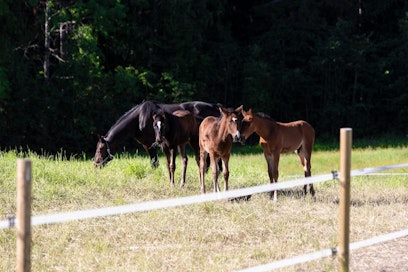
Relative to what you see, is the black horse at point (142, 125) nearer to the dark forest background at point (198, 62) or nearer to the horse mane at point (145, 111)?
the horse mane at point (145, 111)

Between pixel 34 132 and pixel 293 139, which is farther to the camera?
pixel 34 132

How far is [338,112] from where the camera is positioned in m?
35.8

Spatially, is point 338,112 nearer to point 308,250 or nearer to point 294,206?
point 294,206

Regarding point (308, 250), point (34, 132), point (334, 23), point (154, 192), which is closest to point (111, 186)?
point (154, 192)

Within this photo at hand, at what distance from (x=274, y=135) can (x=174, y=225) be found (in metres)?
3.48

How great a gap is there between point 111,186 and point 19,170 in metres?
7.54

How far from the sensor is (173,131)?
13641mm

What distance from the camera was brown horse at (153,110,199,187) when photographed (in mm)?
13180

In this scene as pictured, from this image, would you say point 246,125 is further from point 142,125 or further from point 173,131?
point 142,125

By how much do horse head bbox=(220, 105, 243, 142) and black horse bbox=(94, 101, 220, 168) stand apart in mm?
3807

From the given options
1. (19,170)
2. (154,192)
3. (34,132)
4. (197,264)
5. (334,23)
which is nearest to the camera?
(19,170)

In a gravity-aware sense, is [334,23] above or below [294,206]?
above

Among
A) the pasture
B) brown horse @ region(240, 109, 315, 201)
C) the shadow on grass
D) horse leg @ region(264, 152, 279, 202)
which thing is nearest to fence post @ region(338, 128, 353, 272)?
the pasture

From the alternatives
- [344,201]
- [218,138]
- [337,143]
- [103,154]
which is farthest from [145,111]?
[337,143]
